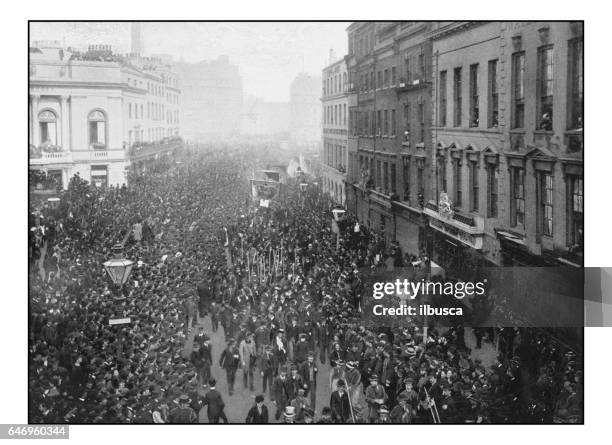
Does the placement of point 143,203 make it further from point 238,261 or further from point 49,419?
point 49,419

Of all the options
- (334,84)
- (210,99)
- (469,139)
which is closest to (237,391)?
(210,99)

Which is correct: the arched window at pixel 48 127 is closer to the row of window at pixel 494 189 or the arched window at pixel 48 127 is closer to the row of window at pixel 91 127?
the row of window at pixel 91 127

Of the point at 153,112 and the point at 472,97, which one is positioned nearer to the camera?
the point at 472,97

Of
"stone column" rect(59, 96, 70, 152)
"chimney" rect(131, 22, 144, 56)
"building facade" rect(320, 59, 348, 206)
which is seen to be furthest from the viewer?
"building facade" rect(320, 59, 348, 206)

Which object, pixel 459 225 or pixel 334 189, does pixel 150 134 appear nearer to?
pixel 334 189

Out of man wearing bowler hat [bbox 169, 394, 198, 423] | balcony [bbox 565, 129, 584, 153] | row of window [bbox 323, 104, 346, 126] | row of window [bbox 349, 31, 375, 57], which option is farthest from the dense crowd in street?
balcony [bbox 565, 129, 584, 153]

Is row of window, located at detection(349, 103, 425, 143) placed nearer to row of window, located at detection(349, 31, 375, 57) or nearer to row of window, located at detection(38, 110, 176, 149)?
row of window, located at detection(349, 31, 375, 57)
